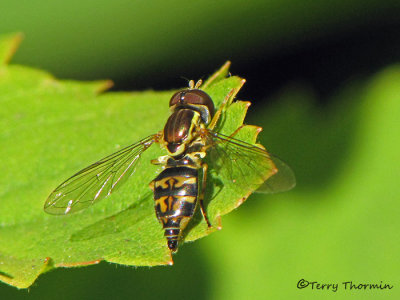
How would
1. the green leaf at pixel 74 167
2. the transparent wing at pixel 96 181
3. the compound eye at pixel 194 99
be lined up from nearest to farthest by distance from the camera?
1. the green leaf at pixel 74 167
2. the transparent wing at pixel 96 181
3. the compound eye at pixel 194 99

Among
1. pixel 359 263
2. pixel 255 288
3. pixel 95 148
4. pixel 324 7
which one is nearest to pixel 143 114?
pixel 95 148

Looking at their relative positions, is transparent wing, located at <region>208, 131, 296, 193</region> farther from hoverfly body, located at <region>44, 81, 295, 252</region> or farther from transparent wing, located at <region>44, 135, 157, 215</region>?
transparent wing, located at <region>44, 135, 157, 215</region>

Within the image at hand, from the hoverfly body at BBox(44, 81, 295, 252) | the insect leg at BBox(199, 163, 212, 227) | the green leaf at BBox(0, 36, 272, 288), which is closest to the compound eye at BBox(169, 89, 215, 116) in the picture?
the hoverfly body at BBox(44, 81, 295, 252)

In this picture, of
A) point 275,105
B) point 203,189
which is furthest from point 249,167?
point 275,105

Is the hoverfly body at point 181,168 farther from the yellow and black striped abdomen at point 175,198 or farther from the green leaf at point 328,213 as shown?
the green leaf at point 328,213

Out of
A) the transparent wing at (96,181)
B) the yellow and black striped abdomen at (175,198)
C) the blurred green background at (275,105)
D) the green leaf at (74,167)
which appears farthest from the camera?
the blurred green background at (275,105)

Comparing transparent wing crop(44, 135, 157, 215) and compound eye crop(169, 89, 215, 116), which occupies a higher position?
compound eye crop(169, 89, 215, 116)

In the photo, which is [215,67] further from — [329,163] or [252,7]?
[329,163]

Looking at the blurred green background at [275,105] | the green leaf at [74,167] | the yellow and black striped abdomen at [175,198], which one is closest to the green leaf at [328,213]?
the blurred green background at [275,105]
